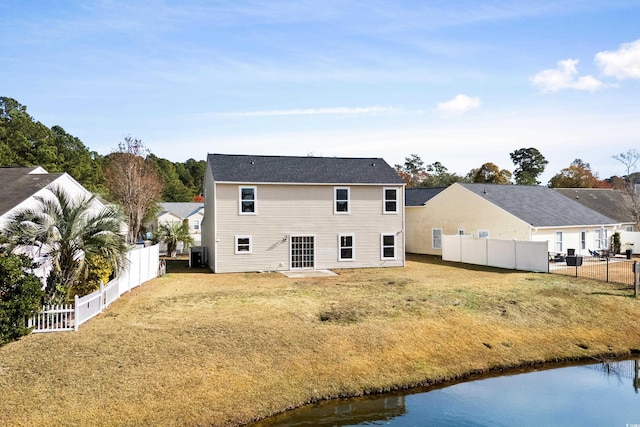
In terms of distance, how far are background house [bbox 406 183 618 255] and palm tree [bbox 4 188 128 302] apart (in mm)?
24046

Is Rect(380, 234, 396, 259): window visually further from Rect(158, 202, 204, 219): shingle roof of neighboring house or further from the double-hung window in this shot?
Rect(158, 202, 204, 219): shingle roof of neighboring house

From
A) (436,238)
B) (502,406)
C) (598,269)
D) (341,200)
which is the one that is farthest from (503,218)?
(502,406)

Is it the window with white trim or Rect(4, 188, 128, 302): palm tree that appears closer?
Rect(4, 188, 128, 302): palm tree

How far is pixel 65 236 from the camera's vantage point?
632 inches

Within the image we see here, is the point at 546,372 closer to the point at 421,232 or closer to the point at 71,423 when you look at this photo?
the point at 71,423

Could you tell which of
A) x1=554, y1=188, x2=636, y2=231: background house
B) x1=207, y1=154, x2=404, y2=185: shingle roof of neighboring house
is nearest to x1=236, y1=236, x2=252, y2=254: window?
x1=207, y1=154, x2=404, y2=185: shingle roof of neighboring house

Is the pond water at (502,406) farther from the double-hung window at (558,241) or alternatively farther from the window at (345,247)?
the double-hung window at (558,241)

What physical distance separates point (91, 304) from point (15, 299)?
8.97 feet

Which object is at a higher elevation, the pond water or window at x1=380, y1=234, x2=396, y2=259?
window at x1=380, y1=234, x2=396, y2=259

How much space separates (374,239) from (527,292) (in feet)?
34.2

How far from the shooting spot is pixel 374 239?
98.9 ft

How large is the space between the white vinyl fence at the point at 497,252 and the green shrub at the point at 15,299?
78.1 feet

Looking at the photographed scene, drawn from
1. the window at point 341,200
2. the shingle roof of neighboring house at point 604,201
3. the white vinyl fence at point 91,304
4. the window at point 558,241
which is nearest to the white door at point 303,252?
the window at point 341,200

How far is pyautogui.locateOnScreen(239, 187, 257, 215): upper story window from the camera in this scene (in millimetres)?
28078
